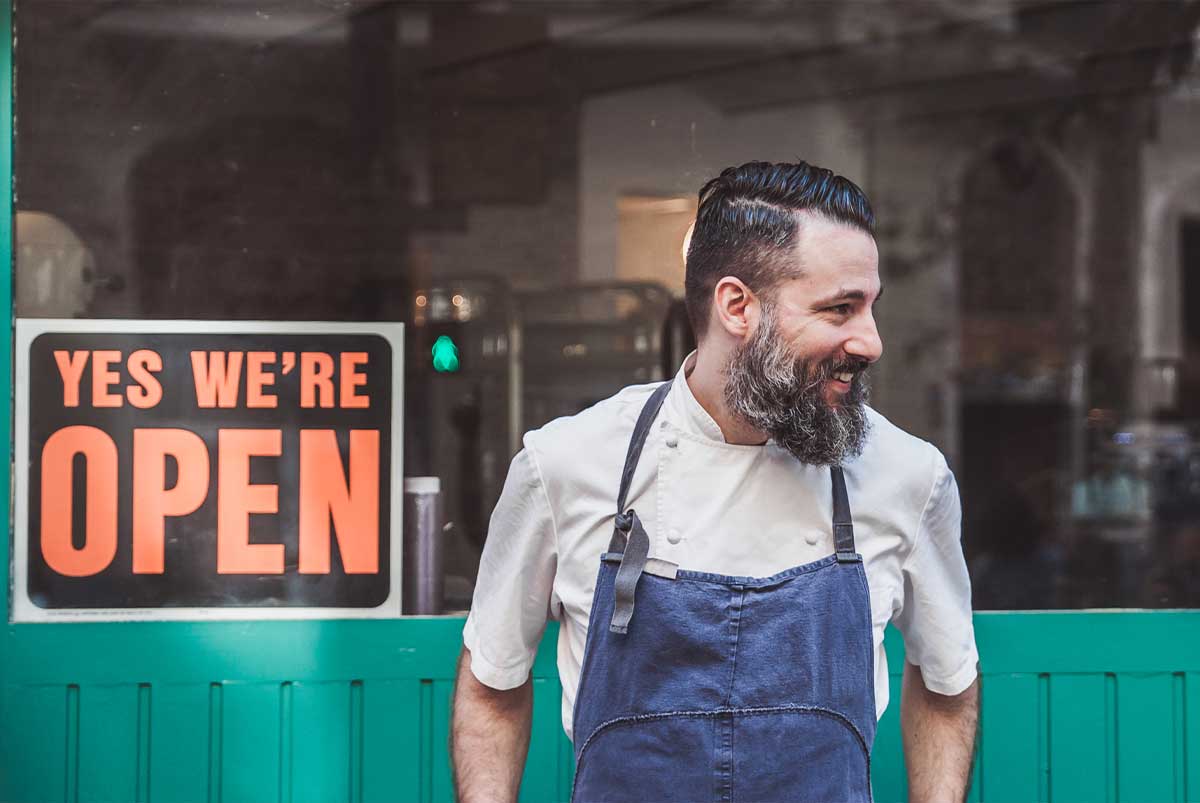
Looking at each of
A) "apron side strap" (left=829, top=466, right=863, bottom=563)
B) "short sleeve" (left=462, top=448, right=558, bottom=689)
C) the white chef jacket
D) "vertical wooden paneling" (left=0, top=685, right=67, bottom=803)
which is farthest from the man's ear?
"vertical wooden paneling" (left=0, top=685, right=67, bottom=803)

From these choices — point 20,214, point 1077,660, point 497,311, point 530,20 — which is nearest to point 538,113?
point 530,20

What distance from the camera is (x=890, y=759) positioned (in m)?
3.02

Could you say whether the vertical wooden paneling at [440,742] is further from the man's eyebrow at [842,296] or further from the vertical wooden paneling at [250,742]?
the man's eyebrow at [842,296]

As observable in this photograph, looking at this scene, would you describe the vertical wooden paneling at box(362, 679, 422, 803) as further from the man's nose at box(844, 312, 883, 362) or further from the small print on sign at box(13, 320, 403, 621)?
the man's nose at box(844, 312, 883, 362)

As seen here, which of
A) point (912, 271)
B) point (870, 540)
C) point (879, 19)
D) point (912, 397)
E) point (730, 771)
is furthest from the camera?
point (912, 271)

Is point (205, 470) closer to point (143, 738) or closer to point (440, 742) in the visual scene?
point (143, 738)

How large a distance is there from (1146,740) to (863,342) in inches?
69.7

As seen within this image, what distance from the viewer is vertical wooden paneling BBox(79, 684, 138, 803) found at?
9.34 feet

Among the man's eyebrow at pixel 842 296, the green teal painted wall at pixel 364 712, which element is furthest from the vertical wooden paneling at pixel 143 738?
the man's eyebrow at pixel 842 296

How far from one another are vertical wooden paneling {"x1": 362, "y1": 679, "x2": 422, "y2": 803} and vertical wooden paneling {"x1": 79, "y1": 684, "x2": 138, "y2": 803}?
0.51m

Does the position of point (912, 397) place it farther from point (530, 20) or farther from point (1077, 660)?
point (530, 20)

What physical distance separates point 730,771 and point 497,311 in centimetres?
155

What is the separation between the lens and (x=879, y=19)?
3.41 meters

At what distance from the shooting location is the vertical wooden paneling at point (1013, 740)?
9.93 ft
